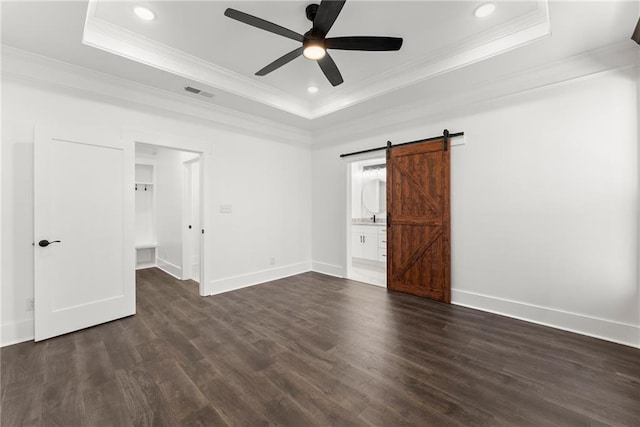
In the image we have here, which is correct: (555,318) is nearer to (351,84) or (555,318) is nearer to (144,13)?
(351,84)

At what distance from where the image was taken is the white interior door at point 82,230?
2.73 metres

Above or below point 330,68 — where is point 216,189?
below

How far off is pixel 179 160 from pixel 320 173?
2850mm

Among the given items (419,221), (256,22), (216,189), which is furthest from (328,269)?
(256,22)

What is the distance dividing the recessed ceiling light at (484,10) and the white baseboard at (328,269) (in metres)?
4.07

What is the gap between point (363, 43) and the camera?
2.25 meters

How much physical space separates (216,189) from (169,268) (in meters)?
2.56

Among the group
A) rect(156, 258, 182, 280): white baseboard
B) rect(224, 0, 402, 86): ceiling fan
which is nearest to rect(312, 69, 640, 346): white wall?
rect(224, 0, 402, 86): ceiling fan

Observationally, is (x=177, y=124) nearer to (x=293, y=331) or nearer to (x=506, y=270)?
(x=293, y=331)

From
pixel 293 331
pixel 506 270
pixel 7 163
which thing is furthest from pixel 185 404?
pixel 506 270

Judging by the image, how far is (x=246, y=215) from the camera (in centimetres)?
464

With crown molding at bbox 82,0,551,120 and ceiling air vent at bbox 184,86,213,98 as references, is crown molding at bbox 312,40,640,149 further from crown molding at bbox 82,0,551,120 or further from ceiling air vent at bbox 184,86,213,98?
ceiling air vent at bbox 184,86,213,98

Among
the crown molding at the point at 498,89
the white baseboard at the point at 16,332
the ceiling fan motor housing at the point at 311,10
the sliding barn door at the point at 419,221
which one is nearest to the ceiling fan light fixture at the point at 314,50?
the ceiling fan motor housing at the point at 311,10

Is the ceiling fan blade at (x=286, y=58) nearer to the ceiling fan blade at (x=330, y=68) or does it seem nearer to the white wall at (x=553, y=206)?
the ceiling fan blade at (x=330, y=68)
